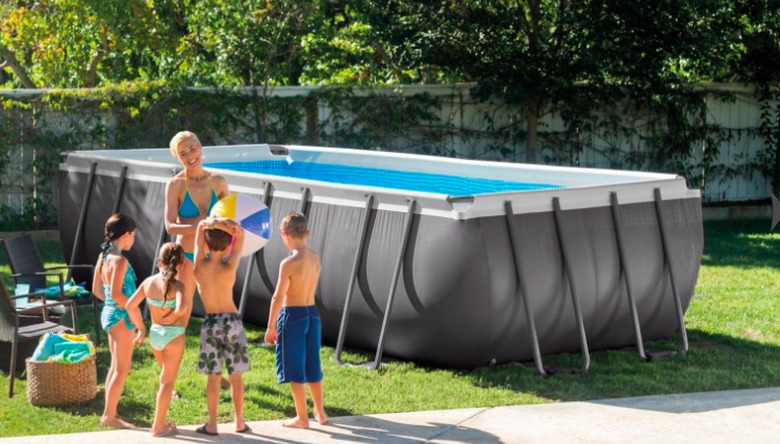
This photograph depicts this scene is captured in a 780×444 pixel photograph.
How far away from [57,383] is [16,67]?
562 inches

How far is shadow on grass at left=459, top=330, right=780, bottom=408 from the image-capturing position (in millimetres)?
8328

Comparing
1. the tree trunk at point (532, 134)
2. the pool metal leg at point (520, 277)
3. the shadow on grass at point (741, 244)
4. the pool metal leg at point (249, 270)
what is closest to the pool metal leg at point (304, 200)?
the pool metal leg at point (249, 270)

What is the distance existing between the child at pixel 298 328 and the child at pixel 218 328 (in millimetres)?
240

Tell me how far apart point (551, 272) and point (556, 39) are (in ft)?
31.0

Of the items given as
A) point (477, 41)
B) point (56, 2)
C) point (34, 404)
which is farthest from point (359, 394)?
point (56, 2)

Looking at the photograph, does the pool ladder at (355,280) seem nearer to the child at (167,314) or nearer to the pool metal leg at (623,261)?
the pool metal leg at (623,261)

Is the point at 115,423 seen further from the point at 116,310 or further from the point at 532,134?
the point at 532,134

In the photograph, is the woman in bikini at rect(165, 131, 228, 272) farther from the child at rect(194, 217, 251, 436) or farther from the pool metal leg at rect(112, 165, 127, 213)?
the pool metal leg at rect(112, 165, 127, 213)

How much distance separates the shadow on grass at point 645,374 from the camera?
833 centimetres

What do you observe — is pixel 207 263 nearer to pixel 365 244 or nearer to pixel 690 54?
pixel 365 244

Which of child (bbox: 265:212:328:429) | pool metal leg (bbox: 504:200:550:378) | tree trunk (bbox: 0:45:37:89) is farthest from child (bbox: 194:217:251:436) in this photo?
tree trunk (bbox: 0:45:37:89)

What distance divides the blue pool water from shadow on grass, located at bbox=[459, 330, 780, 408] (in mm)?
2280

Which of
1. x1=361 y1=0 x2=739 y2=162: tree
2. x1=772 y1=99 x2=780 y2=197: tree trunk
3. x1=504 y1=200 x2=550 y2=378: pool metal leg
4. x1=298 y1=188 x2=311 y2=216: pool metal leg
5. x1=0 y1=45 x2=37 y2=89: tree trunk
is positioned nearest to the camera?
x1=504 y1=200 x2=550 y2=378: pool metal leg

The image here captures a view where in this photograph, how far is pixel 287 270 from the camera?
738cm
